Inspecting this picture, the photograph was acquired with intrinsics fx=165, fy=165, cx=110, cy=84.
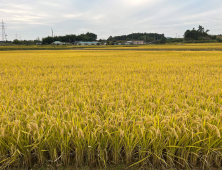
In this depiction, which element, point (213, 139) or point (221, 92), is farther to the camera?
point (221, 92)

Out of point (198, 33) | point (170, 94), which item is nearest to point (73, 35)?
point (198, 33)

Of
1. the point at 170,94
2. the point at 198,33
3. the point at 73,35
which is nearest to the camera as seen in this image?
the point at 170,94

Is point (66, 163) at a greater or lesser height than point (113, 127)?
lesser

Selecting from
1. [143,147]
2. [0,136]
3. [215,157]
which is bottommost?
[215,157]

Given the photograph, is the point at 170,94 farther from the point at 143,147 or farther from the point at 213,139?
the point at 143,147

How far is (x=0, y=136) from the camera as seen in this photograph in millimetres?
1847

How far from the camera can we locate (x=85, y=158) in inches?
78.0

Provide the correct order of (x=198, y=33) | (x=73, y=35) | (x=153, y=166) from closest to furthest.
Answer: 1. (x=153, y=166)
2. (x=198, y=33)
3. (x=73, y=35)

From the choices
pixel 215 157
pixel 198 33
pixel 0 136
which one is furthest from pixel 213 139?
pixel 198 33

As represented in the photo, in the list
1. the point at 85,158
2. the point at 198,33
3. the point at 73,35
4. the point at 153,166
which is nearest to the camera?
the point at 153,166

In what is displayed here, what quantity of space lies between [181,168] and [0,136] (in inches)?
81.8

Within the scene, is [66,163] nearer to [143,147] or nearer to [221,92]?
[143,147]

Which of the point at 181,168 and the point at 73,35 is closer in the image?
the point at 181,168

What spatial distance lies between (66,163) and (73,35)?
345ft
